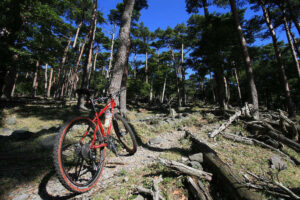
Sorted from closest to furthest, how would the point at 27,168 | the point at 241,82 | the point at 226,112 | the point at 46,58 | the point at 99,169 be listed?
the point at 99,169 → the point at 27,168 → the point at 226,112 → the point at 46,58 → the point at 241,82

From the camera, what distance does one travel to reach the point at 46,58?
30.9ft

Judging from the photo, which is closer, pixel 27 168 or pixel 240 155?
pixel 27 168

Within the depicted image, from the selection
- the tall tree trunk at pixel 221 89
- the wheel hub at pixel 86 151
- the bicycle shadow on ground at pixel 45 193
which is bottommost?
the bicycle shadow on ground at pixel 45 193

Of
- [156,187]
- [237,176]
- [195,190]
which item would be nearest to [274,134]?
[237,176]

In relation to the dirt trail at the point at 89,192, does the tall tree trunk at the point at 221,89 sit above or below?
above

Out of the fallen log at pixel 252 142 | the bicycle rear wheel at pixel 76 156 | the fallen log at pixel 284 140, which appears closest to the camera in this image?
the bicycle rear wheel at pixel 76 156

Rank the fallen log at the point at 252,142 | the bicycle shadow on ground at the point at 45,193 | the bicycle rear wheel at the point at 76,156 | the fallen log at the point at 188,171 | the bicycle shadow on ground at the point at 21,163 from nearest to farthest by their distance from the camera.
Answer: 1. the bicycle rear wheel at the point at 76,156
2. the bicycle shadow on ground at the point at 45,193
3. the bicycle shadow on ground at the point at 21,163
4. the fallen log at the point at 188,171
5. the fallen log at the point at 252,142

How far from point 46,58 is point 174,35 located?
18.9 metres

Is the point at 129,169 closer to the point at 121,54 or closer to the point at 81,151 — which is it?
the point at 81,151

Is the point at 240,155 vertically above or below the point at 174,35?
below

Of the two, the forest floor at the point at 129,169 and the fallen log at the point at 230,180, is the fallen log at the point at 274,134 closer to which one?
the forest floor at the point at 129,169

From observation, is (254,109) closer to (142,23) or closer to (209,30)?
(209,30)

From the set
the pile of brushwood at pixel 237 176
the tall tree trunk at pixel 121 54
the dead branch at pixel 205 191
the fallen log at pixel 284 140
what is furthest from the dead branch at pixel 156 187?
the fallen log at pixel 284 140

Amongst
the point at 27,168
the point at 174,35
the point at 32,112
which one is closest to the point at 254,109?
the point at 27,168
